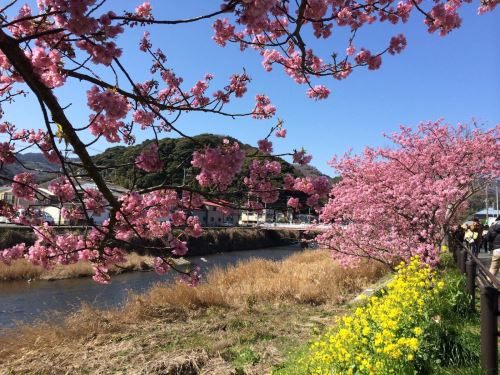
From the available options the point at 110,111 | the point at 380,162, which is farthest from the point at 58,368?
the point at 380,162

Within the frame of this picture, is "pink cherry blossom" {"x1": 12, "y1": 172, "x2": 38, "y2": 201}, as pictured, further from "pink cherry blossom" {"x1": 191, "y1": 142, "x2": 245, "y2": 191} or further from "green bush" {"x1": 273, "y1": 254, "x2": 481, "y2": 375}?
"green bush" {"x1": 273, "y1": 254, "x2": 481, "y2": 375}

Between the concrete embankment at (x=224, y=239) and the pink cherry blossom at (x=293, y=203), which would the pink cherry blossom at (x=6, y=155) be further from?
the concrete embankment at (x=224, y=239)

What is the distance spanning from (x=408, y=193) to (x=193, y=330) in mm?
5588

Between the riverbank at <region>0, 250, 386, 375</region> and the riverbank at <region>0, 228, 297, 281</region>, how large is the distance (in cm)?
140

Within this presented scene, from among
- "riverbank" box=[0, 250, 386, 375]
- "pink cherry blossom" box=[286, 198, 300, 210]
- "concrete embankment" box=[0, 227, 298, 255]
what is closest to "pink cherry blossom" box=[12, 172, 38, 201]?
"pink cherry blossom" box=[286, 198, 300, 210]

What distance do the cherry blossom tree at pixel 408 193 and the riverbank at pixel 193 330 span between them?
5.55ft

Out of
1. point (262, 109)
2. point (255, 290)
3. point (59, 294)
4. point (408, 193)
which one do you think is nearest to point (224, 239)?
point (59, 294)

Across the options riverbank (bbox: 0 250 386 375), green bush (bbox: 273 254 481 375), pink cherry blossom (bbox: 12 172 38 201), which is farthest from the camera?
riverbank (bbox: 0 250 386 375)

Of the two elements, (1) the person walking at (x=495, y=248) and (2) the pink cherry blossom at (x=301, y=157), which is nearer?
(2) the pink cherry blossom at (x=301, y=157)

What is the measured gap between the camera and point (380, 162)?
12883 mm

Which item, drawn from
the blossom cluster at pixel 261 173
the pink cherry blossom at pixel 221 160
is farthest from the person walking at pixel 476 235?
the pink cherry blossom at pixel 221 160

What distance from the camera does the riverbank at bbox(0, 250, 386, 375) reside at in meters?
6.84

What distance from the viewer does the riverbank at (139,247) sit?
22.2 meters

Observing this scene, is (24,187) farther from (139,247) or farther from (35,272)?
(35,272)
